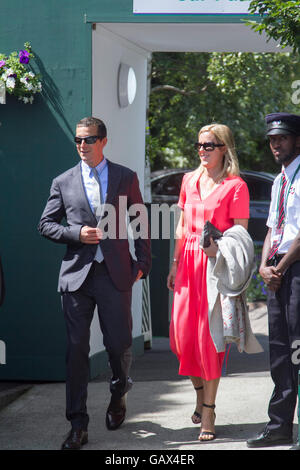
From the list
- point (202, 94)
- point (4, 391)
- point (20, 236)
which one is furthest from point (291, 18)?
point (202, 94)

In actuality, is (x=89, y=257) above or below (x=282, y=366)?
above

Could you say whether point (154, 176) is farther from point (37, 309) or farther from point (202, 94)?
point (37, 309)

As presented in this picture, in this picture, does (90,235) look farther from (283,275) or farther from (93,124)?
(283,275)

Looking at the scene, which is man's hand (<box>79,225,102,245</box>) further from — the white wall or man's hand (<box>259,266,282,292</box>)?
the white wall

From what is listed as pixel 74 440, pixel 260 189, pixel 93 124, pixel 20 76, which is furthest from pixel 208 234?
pixel 260 189

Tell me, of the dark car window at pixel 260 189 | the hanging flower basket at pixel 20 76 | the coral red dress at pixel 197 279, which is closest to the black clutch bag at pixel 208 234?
the coral red dress at pixel 197 279

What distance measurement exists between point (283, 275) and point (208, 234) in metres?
0.57

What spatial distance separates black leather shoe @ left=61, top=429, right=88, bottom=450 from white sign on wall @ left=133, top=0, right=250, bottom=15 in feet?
11.5

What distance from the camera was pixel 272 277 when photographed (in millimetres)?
5262

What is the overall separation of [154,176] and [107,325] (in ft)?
42.8

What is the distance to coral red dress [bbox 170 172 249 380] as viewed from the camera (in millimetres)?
5656

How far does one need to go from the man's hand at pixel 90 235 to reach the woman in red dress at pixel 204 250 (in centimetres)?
66

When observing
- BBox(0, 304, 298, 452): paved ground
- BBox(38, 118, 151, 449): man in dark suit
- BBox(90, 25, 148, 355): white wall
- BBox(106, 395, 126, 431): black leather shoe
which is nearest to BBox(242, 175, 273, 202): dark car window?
BBox(90, 25, 148, 355): white wall

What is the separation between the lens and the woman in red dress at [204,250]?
5.66 meters
